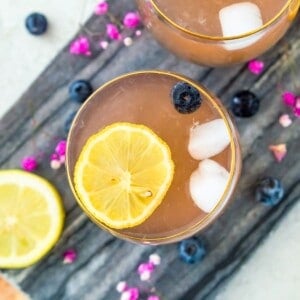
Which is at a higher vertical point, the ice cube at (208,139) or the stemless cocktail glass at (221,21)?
the stemless cocktail glass at (221,21)

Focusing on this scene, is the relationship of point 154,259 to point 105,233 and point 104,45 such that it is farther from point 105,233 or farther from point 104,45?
point 104,45

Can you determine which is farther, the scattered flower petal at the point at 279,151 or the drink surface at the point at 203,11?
the scattered flower petal at the point at 279,151

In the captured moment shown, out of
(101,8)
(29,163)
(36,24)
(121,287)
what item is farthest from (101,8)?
(121,287)

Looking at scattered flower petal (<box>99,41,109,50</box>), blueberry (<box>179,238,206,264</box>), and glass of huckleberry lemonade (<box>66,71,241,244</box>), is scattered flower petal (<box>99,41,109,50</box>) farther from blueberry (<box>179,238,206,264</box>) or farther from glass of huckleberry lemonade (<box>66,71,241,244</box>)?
blueberry (<box>179,238,206,264</box>)

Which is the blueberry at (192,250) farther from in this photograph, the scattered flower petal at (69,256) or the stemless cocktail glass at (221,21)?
the stemless cocktail glass at (221,21)

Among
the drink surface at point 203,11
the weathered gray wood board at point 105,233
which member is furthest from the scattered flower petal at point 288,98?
the drink surface at point 203,11

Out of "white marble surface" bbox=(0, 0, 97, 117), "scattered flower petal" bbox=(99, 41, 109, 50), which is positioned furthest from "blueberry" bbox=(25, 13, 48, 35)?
"scattered flower petal" bbox=(99, 41, 109, 50)

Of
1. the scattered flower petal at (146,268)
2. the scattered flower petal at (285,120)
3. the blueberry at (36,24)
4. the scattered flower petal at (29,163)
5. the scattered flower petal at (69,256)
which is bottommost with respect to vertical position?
the scattered flower petal at (146,268)

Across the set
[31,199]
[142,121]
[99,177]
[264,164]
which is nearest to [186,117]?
[142,121]
